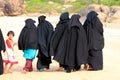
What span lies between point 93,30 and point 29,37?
1.89 m

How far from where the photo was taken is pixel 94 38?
1359 centimetres

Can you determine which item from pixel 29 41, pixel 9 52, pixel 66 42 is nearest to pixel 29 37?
pixel 29 41

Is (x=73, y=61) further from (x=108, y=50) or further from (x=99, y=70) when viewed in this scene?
(x=108, y=50)

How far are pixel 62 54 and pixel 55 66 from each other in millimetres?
1995

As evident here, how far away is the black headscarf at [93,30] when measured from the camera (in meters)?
13.5

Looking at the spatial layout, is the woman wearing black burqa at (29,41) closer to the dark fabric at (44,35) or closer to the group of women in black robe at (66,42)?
the group of women in black robe at (66,42)

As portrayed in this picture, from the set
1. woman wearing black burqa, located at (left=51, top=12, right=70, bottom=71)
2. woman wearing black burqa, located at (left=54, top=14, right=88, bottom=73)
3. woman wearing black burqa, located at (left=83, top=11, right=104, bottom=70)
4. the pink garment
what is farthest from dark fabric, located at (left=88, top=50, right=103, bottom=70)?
the pink garment

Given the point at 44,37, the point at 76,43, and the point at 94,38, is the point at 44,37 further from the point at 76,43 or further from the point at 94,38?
the point at 94,38

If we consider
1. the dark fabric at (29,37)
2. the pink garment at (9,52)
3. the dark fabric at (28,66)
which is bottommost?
the dark fabric at (28,66)

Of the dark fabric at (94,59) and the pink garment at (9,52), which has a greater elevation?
the pink garment at (9,52)

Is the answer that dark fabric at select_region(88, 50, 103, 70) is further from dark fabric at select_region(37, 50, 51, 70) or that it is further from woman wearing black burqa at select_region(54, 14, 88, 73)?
dark fabric at select_region(37, 50, 51, 70)

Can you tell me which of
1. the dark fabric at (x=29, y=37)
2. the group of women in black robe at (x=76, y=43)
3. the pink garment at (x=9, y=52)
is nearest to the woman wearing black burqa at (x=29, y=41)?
the dark fabric at (x=29, y=37)

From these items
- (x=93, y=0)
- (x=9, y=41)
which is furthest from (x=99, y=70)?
(x=93, y=0)

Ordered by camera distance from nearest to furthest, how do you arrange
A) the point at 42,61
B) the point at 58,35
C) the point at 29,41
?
the point at 29,41 → the point at 58,35 → the point at 42,61
